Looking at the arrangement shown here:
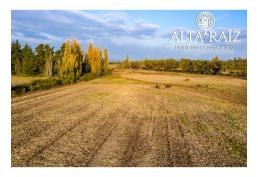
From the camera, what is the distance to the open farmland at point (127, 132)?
9430 millimetres

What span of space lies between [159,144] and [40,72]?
2002 cm

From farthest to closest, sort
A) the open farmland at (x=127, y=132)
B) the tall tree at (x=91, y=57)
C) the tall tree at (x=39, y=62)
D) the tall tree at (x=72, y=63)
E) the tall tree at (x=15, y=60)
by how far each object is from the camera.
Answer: the tall tree at (x=39, y=62) < the tall tree at (x=91, y=57) < the tall tree at (x=72, y=63) < the tall tree at (x=15, y=60) < the open farmland at (x=127, y=132)

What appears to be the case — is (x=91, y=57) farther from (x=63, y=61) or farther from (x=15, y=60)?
(x=15, y=60)

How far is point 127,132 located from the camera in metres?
12.0

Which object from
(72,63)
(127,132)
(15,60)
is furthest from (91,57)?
(127,132)

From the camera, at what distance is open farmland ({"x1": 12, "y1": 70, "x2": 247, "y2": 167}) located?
9430mm

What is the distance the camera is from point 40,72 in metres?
Result: 27.9

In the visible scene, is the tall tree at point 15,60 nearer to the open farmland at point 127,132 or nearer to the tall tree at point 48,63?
the open farmland at point 127,132

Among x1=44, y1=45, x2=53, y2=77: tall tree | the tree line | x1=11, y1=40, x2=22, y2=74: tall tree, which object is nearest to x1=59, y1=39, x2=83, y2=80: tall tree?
the tree line

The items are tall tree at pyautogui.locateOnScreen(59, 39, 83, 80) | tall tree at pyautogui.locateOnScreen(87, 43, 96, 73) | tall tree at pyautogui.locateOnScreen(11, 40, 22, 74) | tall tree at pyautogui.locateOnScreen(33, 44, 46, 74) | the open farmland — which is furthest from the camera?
tall tree at pyautogui.locateOnScreen(33, 44, 46, 74)

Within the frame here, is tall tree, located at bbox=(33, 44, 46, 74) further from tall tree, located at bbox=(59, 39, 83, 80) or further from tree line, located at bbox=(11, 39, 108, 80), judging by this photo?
tall tree, located at bbox=(59, 39, 83, 80)

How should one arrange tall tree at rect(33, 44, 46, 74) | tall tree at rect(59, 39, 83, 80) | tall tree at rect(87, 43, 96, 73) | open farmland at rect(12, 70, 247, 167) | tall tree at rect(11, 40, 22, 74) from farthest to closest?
tall tree at rect(33, 44, 46, 74)
tall tree at rect(87, 43, 96, 73)
tall tree at rect(59, 39, 83, 80)
tall tree at rect(11, 40, 22, 74)
open farmland at rect(12, 70, 247, 167)

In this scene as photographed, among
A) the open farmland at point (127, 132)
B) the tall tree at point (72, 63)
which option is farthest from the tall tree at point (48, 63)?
the open farmland at point (127, 132)
